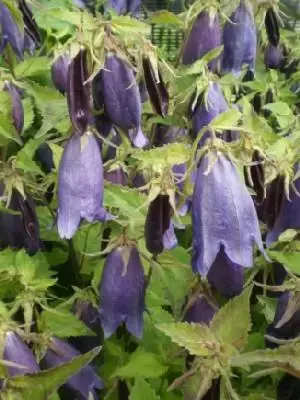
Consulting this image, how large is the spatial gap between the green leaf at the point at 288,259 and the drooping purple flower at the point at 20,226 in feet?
1.10

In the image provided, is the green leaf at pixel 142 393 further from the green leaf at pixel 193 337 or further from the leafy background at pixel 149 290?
the green leaf at pixel 193 337

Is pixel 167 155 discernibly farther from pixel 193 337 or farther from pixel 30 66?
pixel 30 66

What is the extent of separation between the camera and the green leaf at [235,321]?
30.2 inches

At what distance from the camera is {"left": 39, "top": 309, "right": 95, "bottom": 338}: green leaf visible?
95cm

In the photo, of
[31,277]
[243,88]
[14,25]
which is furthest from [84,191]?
[243,88]

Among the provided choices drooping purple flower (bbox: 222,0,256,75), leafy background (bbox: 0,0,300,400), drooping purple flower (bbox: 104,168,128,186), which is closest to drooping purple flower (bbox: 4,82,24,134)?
leafy background (bbox: 0,0,300,400)

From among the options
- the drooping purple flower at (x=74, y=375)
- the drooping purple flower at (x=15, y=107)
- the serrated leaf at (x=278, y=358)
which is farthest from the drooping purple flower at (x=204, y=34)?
the serrated leaf at (x=278, y=358)

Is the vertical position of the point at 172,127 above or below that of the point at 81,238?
above

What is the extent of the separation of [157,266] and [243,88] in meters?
0.90

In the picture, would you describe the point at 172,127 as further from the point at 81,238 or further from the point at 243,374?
the point at 243,374

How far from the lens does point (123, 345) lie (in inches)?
43.8

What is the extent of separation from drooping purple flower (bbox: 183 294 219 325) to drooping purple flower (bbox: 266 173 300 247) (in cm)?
14

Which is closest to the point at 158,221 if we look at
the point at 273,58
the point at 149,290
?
the point at 149,290

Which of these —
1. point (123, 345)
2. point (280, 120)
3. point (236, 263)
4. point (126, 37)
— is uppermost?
point (126, 37)
